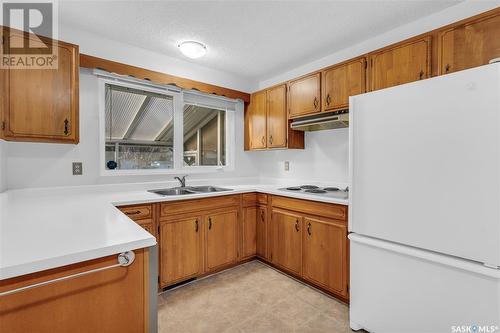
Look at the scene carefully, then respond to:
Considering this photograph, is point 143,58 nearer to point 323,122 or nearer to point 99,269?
point 323,122

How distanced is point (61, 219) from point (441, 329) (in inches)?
82.2

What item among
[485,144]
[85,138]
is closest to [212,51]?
[85,138]

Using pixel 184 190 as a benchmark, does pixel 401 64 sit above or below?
above

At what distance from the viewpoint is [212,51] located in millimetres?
2617

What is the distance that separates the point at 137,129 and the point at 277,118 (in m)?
1.68

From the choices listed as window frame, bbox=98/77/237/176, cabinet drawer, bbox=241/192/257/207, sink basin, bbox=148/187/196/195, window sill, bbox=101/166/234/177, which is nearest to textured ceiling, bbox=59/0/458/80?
window frame, bbox=98/77/237/176

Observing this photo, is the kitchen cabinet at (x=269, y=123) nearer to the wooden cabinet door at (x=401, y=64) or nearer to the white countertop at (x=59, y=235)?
the wooden cabinet door at (x=401, y=64)

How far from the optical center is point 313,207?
2254 mm

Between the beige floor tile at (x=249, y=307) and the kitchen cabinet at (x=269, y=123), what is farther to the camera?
the kitchen cabinet at (x=269, y=123)

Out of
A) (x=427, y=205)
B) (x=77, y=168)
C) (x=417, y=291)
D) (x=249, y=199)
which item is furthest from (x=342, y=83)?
(x=77, y=168)

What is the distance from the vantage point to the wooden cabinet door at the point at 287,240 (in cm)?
241

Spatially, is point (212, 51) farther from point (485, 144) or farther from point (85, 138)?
point (485, 144)

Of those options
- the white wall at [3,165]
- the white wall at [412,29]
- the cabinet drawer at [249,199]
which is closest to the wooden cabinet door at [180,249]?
the cabinet drawer at [249,199]

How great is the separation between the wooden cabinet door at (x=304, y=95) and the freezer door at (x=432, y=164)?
914 mm
